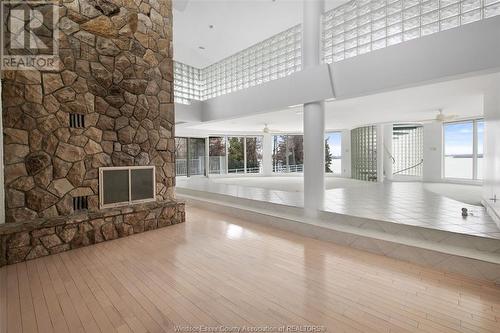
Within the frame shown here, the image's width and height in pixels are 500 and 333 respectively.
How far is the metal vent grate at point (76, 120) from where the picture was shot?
3680 millimetres

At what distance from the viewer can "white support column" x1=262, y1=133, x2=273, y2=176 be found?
40.9 feet

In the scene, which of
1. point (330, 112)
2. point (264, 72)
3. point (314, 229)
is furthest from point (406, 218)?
point (264, 72)

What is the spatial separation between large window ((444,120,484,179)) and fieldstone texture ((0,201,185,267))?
930cm

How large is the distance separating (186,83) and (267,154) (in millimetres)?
6238

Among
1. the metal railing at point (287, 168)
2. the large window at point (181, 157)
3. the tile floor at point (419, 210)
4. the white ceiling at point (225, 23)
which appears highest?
the white ceiling at point (225, 23)

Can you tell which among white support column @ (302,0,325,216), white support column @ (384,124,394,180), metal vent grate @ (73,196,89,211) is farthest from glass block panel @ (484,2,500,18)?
white support column @ (384,124,394,180)

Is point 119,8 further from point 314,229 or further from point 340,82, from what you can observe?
A: point 314,229

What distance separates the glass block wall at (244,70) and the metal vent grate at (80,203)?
391 centimetres

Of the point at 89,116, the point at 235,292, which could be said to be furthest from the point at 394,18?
the point at 89,116

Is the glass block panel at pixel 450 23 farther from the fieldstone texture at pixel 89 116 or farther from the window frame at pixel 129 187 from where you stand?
the window frame at pixel 129 187

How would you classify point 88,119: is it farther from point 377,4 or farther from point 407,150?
point 407,150

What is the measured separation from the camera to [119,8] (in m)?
4.15

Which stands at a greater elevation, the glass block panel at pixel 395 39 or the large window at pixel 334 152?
the glass block panel at pixel 395 39

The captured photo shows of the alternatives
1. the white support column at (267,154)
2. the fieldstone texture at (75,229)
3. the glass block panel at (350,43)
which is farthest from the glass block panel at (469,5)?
the white support column at (267,154)
